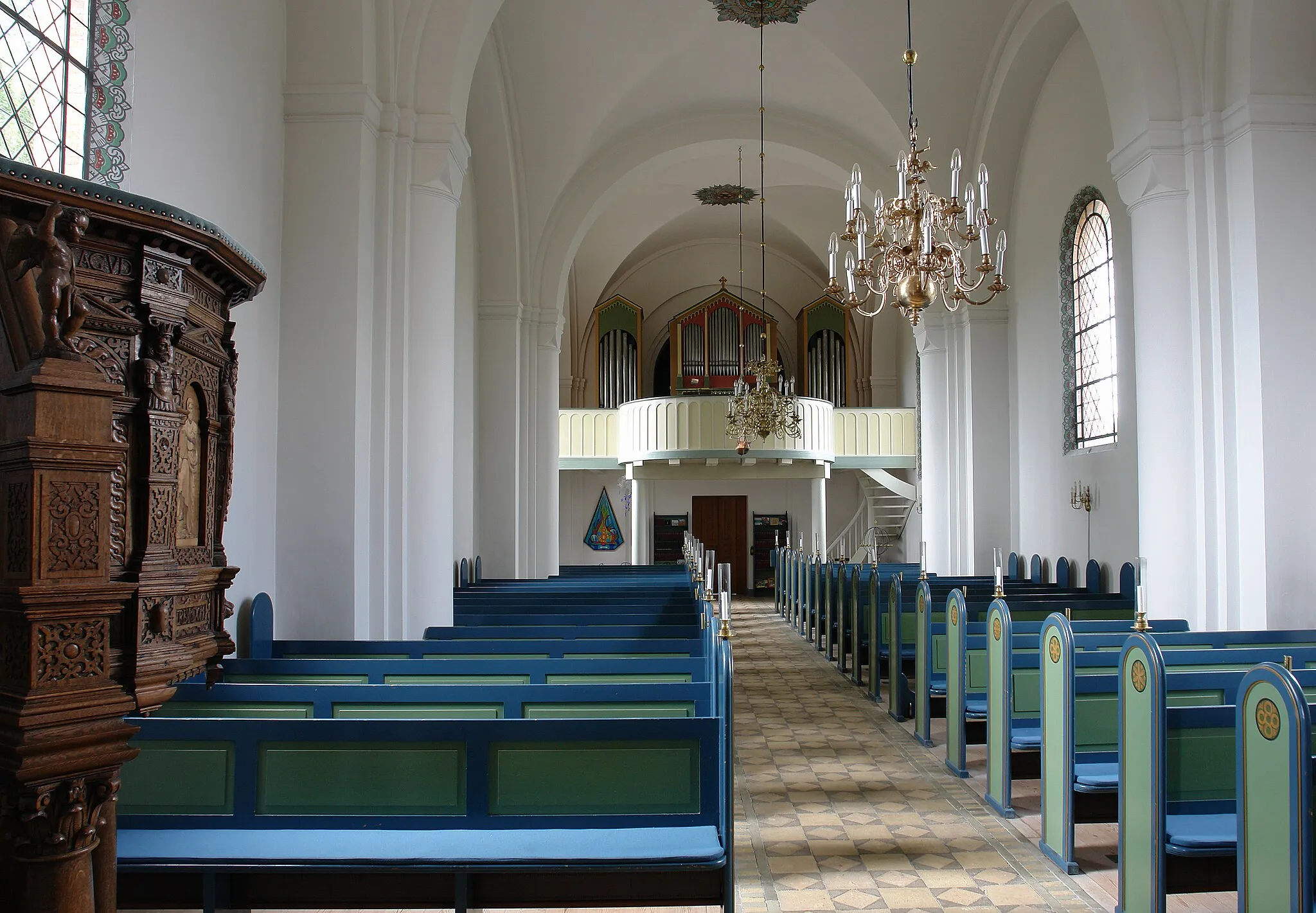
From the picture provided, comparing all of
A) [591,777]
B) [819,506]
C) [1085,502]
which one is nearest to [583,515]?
[819,506]

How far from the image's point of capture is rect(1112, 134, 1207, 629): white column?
7.24 meters

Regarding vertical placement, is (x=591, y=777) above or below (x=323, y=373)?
below

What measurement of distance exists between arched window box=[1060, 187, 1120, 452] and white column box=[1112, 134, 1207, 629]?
9.46ft

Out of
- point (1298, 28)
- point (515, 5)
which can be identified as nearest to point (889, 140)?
point (515, 5)

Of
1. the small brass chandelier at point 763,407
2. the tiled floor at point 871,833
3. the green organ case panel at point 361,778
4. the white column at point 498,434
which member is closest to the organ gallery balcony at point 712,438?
the small brass chandelier at point 763,407

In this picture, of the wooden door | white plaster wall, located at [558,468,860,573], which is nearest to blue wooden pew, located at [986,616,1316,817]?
white plaster wall, located at [558,468,860,573]

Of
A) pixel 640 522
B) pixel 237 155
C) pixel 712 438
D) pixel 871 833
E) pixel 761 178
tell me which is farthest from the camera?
pixel 640 522

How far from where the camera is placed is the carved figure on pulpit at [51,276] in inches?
80.0

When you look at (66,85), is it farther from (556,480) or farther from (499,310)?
(556,480)

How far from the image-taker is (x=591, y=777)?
344 cm

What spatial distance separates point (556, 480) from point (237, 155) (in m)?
8.82

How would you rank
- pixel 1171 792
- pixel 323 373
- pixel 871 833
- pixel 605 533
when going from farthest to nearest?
1. pixel 605 533
2. pixel 323 373
3. pixel 871 833
4. pixel 1171 792

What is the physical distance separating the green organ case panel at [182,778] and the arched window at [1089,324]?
9.09 meters

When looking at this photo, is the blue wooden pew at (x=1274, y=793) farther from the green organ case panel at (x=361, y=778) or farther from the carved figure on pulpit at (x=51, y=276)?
the carved figure on pulpit at (x=51, y=276)
